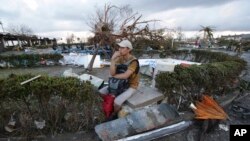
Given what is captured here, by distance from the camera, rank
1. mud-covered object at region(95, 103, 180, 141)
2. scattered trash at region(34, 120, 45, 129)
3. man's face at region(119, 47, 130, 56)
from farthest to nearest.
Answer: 1. man's face at region(119, 47, 130, 56)
2. scattered trash at region(34, 120, 45, 129)
3. mud-covered object at region(95, 103, 180, 141)

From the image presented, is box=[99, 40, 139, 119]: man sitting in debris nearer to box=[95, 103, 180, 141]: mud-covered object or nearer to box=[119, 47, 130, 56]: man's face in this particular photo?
box=[119, 47, 130, 56]: man's face

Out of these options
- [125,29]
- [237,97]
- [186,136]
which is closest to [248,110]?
[237,97]

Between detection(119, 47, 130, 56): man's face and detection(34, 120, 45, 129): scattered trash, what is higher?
detection(119, 47, 130, 56): man's face

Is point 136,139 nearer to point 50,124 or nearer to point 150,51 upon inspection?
point 50,124

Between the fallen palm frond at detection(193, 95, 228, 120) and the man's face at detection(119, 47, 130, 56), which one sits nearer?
the man's face at detection(119, 47, 130, 56)

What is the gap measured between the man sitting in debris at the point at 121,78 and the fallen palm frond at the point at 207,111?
1.46 meters

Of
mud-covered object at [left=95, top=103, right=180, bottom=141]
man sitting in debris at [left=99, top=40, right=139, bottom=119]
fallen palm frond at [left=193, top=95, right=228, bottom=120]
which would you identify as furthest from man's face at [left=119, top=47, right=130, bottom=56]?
fallen palm frond at [left=193, top=95, right=228, bottom=120]

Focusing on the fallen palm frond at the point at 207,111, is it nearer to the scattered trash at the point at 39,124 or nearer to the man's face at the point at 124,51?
the man's face at the point at 124,51

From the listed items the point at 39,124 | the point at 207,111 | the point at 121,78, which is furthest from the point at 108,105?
the point at 207,111

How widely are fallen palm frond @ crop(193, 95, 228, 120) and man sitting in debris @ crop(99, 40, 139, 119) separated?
4.78 ft

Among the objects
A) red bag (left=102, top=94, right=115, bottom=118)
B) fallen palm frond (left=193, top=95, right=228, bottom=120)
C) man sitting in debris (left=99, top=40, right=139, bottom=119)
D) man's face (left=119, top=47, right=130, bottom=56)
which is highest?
man's face (left=119, top=47, right=130, bottom=56)

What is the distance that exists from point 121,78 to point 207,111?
6.58 feet

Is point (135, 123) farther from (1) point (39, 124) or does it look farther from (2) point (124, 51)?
(1) point (39, 124)

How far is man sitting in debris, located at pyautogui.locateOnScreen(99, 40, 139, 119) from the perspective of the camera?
160 inches
